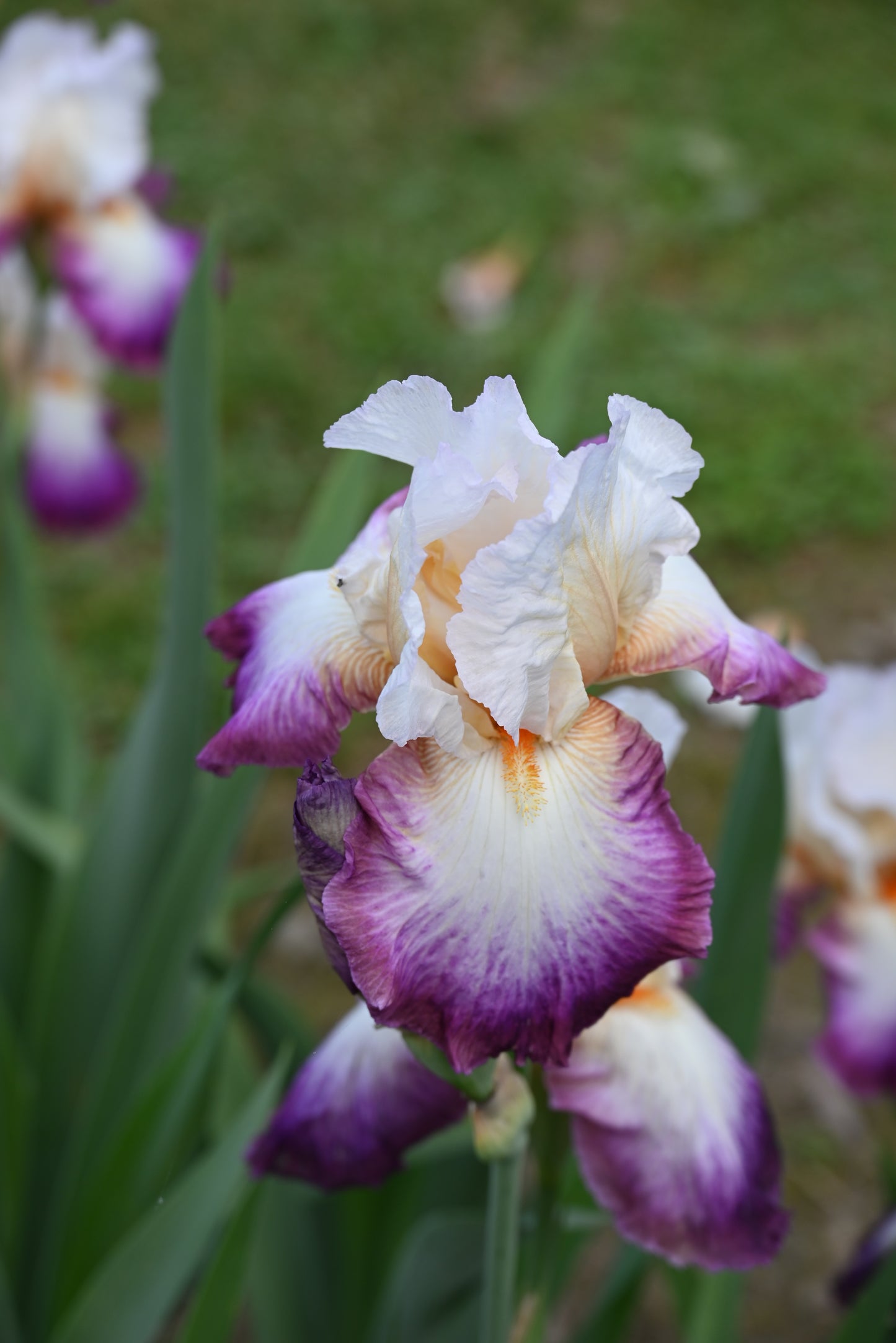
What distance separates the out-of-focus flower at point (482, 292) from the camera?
3.12 meters

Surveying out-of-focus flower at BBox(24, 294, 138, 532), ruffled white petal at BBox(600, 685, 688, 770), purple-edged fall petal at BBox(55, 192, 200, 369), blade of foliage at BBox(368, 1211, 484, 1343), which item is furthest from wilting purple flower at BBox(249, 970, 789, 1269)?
out-of-focus flower at BBox(24, 294, 138, 532)

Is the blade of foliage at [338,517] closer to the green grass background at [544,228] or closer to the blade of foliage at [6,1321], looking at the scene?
the blade of foliage at [6,1321]

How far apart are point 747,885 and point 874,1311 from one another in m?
0.27

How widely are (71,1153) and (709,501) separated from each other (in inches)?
74.1

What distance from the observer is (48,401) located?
5.92 ft

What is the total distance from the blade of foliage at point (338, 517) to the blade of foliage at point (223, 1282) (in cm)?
45

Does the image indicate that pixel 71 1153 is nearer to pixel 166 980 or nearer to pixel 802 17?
pixel 166 980

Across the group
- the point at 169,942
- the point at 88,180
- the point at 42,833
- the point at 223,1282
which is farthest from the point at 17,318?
the point at 223,1282

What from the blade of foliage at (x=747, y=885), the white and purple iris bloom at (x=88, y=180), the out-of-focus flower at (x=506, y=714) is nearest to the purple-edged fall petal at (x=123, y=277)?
the white and purple iris bloom at (x=88, y=180)

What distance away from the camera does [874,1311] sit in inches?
33.6

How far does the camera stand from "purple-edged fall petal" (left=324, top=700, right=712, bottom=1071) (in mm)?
470

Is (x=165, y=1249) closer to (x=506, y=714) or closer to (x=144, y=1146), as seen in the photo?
(x=144, y=1146)

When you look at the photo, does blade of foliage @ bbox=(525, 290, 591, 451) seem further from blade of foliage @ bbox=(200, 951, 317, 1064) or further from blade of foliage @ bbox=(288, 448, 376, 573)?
blade of foliage @ bbox=(200, 951, 317, 1064)

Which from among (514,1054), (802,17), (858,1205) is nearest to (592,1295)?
(858,1205)
